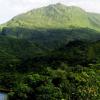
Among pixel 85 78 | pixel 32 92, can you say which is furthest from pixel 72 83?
pixel 32 92

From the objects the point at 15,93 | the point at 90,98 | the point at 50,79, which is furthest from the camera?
the point at 50,79

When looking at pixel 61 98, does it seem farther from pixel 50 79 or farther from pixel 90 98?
pixel 50 79

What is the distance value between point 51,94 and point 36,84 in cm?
1479

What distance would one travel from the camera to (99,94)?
11006 cm

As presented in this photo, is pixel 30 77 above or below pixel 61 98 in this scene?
above

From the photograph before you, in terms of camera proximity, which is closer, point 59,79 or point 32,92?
point 32,92

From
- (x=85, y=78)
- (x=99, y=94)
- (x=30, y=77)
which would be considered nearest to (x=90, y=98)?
A: (x=99, y=94)

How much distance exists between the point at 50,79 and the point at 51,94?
14.8 m

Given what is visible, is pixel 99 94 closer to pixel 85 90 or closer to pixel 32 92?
pixel 85 90

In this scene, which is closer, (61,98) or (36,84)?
(61,98)

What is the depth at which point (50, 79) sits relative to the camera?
12494 centimetres

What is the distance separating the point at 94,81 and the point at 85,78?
9.58 ft

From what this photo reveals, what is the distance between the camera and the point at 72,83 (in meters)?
118

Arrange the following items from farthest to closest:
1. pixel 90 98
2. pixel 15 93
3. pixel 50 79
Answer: pixel 50 79, pixel 15 93, pixel 90 98
